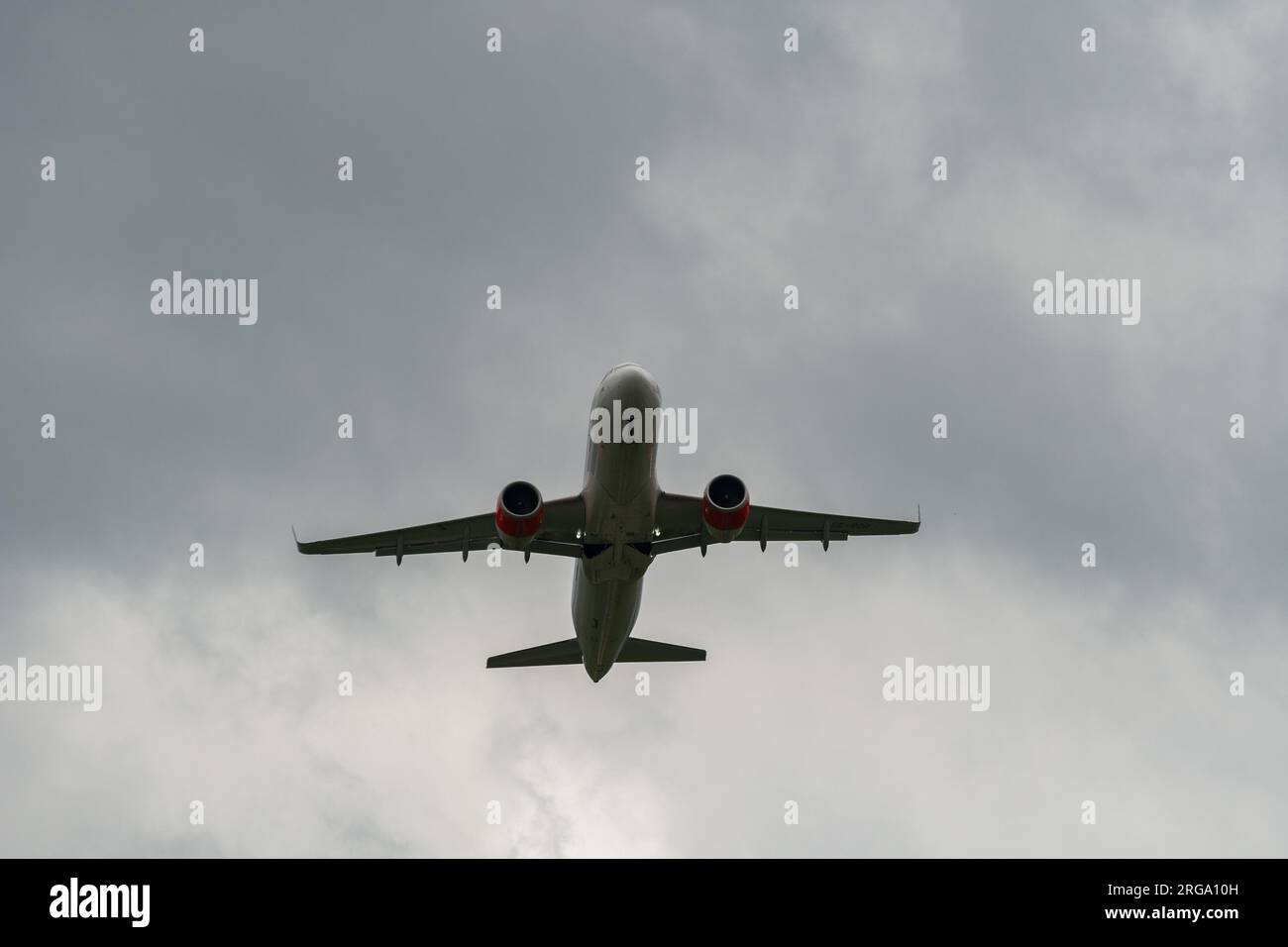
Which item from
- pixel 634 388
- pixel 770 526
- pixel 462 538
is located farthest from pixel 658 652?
pixel 634 388

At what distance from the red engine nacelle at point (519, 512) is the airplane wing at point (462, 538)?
166 centimetres

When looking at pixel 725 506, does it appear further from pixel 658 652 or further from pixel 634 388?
pixel 658 652

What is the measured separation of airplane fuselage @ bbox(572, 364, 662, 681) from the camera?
96.2ft

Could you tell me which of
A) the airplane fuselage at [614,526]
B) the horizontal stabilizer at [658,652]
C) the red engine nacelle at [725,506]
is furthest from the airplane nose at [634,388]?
the horizontal stabilizer at [658,652]

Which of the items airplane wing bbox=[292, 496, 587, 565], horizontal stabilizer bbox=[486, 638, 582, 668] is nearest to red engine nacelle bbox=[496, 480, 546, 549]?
airplane wing bbox=[292, 496, 587, 565]

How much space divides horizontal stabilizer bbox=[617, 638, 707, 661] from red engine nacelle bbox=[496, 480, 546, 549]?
448 inches

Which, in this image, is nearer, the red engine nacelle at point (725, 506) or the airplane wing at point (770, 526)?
the red engine nacelle at point (725, 506)

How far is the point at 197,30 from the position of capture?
36.0 m

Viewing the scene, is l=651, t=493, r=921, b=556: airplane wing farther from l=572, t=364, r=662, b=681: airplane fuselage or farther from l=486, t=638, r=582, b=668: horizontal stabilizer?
l=486, t=638, r=582, b=668: horizontal stabilizer

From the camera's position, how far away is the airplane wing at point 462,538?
108 feet

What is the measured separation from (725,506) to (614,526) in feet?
11.7

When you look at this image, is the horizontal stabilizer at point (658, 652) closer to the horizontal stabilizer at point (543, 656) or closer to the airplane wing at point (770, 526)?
the horizontal stabilizer at point (543, 656)

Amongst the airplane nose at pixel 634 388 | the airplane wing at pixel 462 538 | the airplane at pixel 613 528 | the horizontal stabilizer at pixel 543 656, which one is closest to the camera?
the airplane nose at pixel 634 388
